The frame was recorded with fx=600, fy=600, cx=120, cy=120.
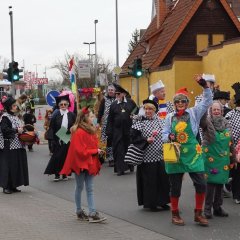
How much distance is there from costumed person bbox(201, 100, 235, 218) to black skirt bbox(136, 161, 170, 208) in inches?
35.1

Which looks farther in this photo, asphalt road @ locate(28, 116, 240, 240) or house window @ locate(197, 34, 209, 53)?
house window @ locate(197, 34, 209, 53)

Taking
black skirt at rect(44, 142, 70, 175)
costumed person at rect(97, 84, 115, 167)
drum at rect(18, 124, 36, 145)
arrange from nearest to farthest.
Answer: drum at rect(18, 124, 36, 145) < black skirt at rect(44, 142, 70, 175) < costumed person at rect(97, 84, 115, 167)

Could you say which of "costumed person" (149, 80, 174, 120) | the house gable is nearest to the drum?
"costumed person" (149, 80, 174, 120)

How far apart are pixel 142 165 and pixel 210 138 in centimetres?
132

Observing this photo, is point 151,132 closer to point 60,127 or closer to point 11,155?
point 11,155

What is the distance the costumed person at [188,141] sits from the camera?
25.7 ft

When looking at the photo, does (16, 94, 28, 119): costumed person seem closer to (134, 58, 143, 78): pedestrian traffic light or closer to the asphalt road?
the asphalt road

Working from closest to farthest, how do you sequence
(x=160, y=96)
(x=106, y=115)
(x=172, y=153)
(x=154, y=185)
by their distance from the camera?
(x=172, y=153) < (x=154, y=185) < (x=160, y=96) < (x=106, y=115)

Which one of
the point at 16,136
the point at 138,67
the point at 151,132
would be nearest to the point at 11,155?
the point at 16,136

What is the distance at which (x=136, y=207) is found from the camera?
9422 millimetres

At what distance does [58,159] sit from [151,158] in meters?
4.17

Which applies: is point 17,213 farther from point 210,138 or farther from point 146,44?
point 146,44

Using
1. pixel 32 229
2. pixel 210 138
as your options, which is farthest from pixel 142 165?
pixel 32 229

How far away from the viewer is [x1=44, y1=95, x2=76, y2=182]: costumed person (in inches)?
491
